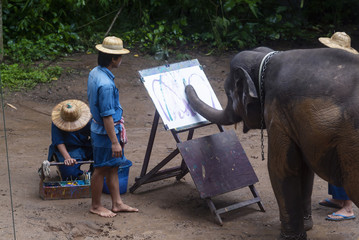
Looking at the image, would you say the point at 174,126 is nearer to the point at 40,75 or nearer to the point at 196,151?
the point at 196,151

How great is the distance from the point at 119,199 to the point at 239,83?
1.63 meters

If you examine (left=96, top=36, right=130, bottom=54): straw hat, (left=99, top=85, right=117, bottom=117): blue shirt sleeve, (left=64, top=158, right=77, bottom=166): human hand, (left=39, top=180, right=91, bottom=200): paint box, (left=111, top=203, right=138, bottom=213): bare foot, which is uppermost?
(left=96, top=36, right=130, bottom=54): straw hat

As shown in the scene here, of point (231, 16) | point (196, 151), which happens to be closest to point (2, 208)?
point (196, 151)

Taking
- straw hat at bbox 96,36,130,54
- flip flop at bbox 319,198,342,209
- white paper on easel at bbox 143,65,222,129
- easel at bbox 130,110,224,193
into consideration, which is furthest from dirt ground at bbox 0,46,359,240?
straw hat at bbox 96,36,130,54

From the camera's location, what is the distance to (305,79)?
4.02 meters

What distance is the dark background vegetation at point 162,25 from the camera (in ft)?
34.7

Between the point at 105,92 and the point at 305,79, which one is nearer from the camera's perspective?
the point at 305,79

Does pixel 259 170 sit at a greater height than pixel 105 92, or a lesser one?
lesser

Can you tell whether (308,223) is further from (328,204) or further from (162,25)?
(162,25)

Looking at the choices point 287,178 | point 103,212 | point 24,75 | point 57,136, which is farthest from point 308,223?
point 24,75

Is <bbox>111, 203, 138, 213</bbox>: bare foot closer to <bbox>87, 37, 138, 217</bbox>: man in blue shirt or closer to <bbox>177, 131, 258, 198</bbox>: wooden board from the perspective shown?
<bbox>87, 37, 138, 217</bbox>: man in blue shirt

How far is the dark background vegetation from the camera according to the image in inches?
416

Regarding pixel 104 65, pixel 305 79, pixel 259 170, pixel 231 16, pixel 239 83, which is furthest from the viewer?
pixel 231 16

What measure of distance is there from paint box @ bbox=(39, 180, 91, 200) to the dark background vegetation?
4.41 meters
